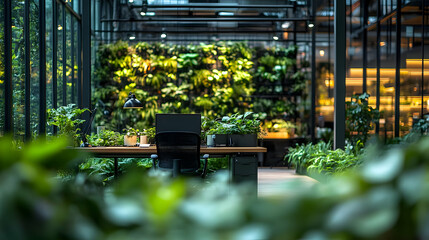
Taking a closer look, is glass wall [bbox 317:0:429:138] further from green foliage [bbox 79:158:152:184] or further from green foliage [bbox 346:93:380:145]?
green foliage [bbox 79:158:152:184]

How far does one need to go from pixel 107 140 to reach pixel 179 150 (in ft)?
4.50

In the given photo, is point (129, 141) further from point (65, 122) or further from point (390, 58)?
point (390, 58)

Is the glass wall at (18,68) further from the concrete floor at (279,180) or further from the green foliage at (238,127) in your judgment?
the concrete floor at (279,180)

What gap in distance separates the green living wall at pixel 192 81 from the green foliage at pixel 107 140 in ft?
15.8

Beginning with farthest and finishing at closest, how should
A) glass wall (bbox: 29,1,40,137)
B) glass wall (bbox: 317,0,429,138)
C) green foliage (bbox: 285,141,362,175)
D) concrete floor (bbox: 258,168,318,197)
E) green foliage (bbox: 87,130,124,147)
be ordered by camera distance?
glass wall (bbox: 317,0,429,138) < green foliage (bbox: 285,141,362,175) < glass wall (bbox: 29,1,40,137) < green foliage (bbox: 87,130,124,147) < concrete floor (bbox: 258,168,318,197)

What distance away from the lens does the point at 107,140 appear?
5934 mm

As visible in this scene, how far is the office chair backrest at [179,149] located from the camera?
500cm

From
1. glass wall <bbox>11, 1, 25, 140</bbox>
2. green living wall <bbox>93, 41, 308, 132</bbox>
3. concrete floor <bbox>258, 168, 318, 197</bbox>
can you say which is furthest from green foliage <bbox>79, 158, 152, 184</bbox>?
green living wall <bbox>93, 41, 308, 132</bbox>

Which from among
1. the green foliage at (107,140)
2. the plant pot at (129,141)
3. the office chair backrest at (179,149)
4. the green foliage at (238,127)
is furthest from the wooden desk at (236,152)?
the green foliage at (107,140)

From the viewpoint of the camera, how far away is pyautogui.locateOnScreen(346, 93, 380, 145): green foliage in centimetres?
841

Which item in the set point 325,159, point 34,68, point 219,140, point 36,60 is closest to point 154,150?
point 219,140

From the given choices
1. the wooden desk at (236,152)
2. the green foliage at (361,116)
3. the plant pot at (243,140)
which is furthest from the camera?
the green foliage at (361,116)

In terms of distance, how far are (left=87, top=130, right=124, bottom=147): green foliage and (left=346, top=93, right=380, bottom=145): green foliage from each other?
4.68 m

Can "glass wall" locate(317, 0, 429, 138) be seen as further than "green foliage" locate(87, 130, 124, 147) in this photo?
Yes
